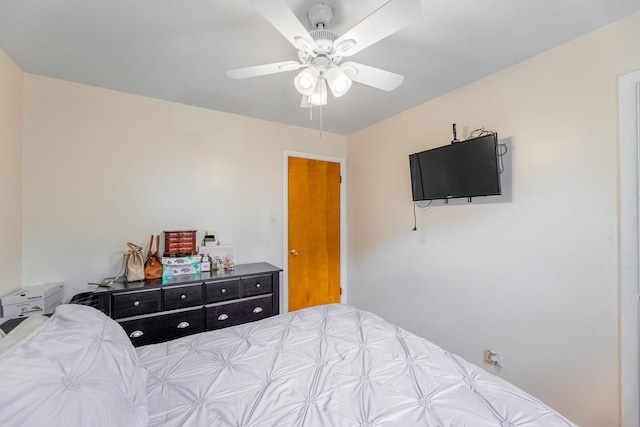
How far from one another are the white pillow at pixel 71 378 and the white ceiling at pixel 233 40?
1514mm

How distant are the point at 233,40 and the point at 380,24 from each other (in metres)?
0.99

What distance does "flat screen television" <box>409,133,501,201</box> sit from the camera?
1.84m

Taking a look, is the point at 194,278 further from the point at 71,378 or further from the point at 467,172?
the point at 467,172

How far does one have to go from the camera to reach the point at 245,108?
264 cm

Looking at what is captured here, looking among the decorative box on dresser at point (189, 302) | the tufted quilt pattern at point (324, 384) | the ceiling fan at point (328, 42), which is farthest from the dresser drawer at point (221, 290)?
the ceiling fan at point (328, 42)

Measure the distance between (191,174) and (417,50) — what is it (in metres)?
2.17

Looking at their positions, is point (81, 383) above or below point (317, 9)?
below

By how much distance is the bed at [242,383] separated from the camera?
2.49 ft

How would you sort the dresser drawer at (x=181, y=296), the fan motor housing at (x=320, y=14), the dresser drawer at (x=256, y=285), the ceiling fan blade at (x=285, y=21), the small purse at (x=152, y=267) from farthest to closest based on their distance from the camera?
the dresser drawer at (x=256, y=285), the small purse at (x=152, y=267), the dresser drawer at (x=181, y=296), the fan motor housing at (x=320, y=14), the ceiling fan blade at (x=285, y=21)

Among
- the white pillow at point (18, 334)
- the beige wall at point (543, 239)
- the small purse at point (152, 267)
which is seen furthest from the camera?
the small purse at point (152, 267)

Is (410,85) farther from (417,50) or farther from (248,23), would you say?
(248,23)

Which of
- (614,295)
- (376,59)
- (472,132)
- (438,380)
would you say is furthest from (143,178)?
(614,295)

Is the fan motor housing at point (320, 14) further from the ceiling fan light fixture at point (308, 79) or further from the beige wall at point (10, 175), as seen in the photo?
the beige wall at point (10, 175)

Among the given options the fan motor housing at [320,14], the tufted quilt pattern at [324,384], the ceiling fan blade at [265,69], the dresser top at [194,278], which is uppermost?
the fan motor housing at [320,14]
